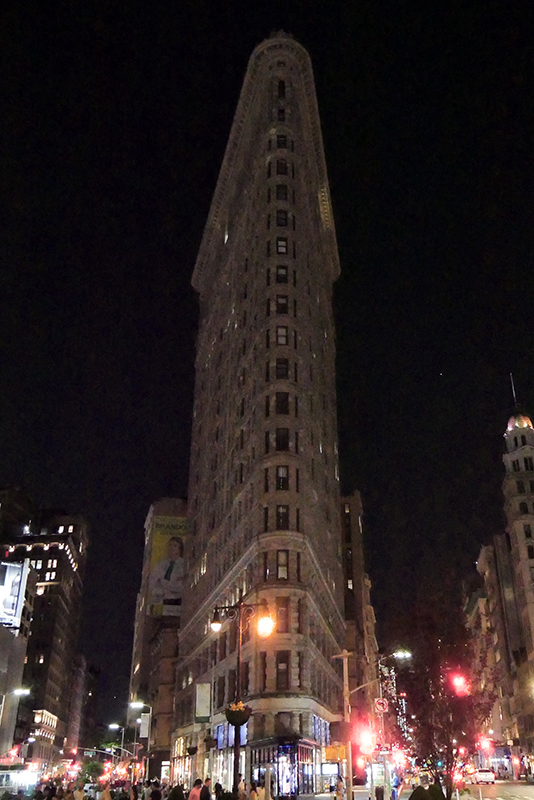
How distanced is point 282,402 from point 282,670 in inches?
926

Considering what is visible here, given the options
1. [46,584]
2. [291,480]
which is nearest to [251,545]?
[291,480]

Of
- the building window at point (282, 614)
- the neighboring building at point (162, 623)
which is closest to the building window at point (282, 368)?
the building window at point (282, 614)

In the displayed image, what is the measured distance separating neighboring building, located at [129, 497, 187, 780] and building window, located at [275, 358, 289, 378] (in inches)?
2128

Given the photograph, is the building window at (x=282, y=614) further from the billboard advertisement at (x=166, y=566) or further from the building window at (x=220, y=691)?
the billboard advertisement at (x=166, y=566)

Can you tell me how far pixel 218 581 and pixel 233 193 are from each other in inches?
2508

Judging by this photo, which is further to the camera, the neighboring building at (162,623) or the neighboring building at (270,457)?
the neighboring building at (162,623)

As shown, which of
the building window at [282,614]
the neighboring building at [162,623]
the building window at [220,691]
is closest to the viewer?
the building window at [282,614]

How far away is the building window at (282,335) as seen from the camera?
6781 cm

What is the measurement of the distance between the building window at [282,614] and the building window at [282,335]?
25.0m

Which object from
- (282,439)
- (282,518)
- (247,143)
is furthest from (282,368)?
(247,143)

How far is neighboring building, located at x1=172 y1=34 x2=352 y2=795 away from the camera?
52.7 meters

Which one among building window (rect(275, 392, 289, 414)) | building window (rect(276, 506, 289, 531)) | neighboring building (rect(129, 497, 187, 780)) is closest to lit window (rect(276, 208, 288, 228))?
building window (rect(275, 392, 289, 414))

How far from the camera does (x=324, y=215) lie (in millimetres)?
110312

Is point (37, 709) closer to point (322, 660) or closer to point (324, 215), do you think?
point (322, 660)
